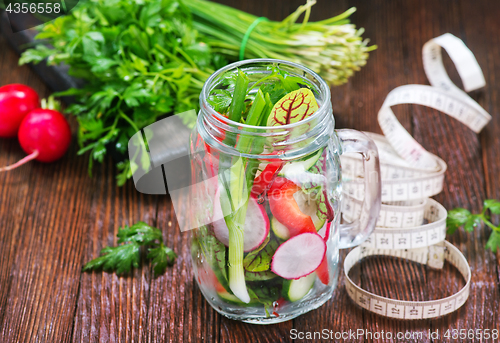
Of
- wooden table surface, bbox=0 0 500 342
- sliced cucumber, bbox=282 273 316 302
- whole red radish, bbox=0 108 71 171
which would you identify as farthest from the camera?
whole red radish, bbox=0 108 71 171

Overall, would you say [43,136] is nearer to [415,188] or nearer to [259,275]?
[259,275]

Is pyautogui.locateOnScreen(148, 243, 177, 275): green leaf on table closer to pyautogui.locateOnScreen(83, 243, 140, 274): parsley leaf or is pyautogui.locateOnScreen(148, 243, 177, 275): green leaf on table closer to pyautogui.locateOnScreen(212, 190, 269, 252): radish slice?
pyautogui.locateOnScreen(83, 243, 140, 274): parsley leaf

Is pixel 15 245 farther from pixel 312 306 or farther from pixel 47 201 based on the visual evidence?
pixel 312 306

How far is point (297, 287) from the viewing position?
0.94m

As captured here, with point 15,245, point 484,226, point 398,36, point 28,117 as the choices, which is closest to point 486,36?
point 398,36

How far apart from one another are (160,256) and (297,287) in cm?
35

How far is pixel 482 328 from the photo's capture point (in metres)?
1.02

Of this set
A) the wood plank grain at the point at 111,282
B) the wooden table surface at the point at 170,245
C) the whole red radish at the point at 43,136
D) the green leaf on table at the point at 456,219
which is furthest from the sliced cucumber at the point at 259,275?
the whole red radish at the point at 43,136

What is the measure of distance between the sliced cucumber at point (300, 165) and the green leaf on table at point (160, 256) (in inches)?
16.9

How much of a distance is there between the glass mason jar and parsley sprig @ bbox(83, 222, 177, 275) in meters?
0.15

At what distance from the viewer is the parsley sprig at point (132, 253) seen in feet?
3.70

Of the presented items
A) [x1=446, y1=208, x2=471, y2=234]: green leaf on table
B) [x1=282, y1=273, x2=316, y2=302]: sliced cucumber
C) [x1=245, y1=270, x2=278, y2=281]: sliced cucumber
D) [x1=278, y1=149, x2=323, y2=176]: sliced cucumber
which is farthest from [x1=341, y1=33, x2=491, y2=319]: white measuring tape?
[x1=278, y1=149, x2=323, y2=176]: sliced cucumber

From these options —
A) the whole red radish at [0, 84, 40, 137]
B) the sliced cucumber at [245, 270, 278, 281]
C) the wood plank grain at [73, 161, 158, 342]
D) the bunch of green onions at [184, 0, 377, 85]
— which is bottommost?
the wood plank grain at [73, 161, 158, 342]

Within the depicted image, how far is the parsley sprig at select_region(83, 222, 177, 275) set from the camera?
44.4 inches
